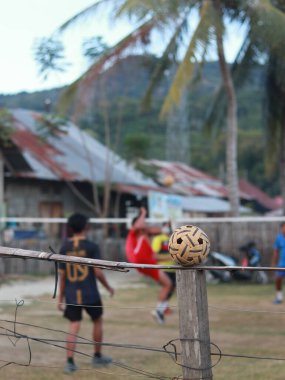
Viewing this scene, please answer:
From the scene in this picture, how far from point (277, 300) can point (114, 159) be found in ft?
54.5

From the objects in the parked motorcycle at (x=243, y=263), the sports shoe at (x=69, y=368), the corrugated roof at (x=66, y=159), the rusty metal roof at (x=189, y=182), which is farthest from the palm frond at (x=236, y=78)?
the sports shoe at (x=69, y=368)

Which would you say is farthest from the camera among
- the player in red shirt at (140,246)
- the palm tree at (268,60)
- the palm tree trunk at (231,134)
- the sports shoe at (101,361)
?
the palm tree trunk at (231,134)

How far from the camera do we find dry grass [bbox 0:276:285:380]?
306 inches

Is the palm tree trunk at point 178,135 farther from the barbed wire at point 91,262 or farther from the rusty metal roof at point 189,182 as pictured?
the barbed wire at point 91,262

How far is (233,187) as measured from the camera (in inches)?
853

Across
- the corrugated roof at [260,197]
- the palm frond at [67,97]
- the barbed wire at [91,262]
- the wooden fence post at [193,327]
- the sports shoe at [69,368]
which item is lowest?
the sports shoe at [69,368]

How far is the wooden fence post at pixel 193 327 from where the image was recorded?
14.1 feet

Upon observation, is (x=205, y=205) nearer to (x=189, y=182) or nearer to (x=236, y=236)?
(x=189, y=182)

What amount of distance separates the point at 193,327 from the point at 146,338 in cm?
623

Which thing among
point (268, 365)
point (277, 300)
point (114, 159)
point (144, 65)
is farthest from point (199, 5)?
point (268, 365)

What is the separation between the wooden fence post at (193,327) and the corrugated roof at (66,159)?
2096cm

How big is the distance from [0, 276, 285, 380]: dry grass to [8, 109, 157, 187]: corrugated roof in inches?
466

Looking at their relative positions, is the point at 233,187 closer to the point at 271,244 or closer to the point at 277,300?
the point at 271,244

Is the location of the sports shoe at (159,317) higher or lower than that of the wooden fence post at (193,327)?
lower
